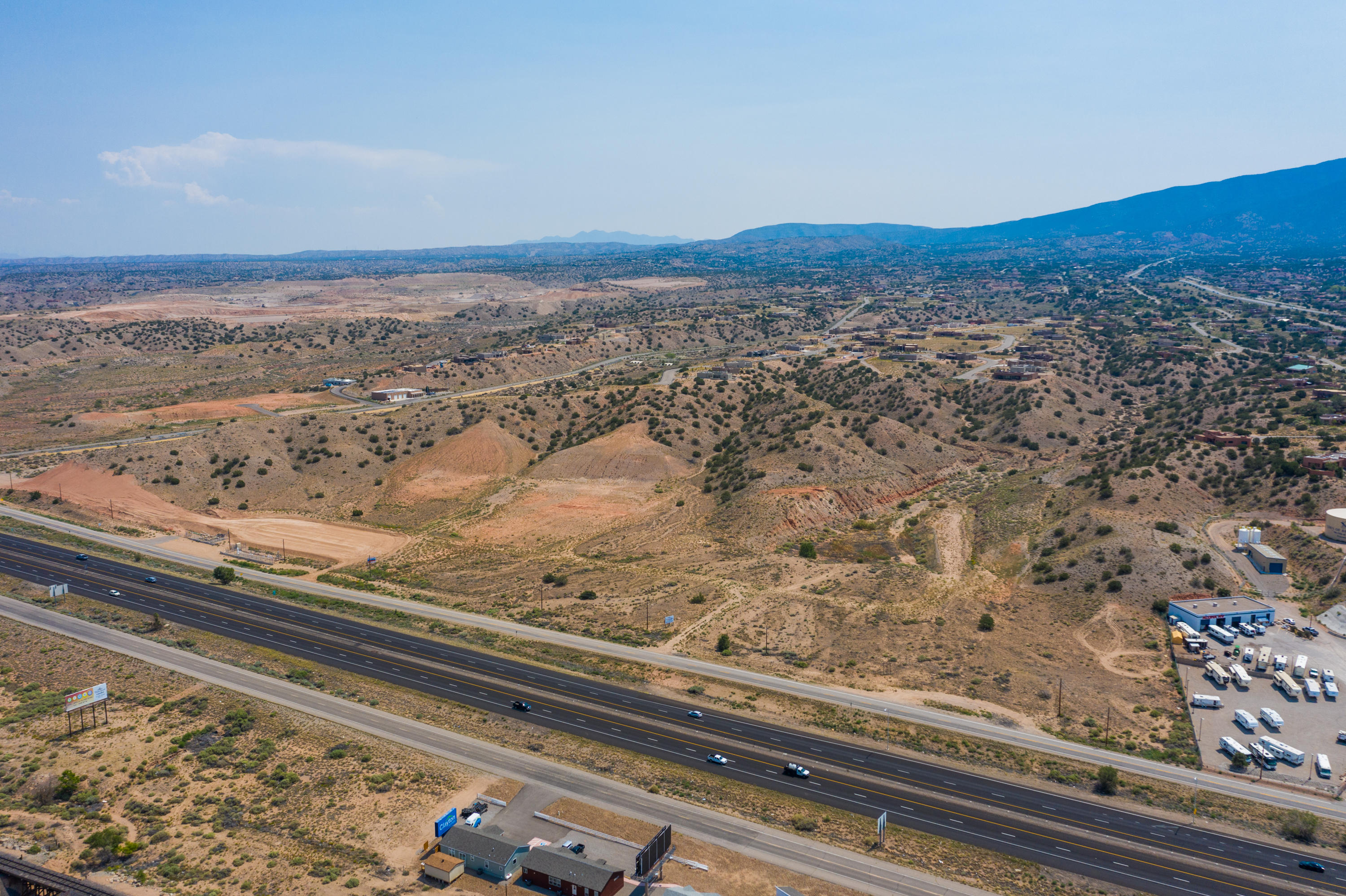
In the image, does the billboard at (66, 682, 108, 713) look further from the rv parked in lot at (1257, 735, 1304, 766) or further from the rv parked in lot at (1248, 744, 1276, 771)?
the rv parked in lot at (1257, 735, 1304, 766)

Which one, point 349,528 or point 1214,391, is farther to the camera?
point 1214,391

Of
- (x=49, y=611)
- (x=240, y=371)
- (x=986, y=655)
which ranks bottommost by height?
(x=986, y=655)

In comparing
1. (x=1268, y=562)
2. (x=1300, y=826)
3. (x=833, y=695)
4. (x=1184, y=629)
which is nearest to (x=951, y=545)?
(x=1184, y=629)

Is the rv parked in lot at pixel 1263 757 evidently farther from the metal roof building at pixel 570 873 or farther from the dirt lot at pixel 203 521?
the dirt lot at pixel 203 521

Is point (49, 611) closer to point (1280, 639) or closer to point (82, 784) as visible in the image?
point (82, 784)

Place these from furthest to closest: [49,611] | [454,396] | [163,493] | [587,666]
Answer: [454,396] → [163,493] → [49,611] → [587,666]

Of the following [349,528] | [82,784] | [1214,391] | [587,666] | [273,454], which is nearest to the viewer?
[82,784]

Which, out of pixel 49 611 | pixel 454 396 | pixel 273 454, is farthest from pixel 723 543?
pixel 454 396

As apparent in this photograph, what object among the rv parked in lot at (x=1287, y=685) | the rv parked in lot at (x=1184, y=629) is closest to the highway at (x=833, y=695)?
the rv parked in lot at (x=1287, y=685)
